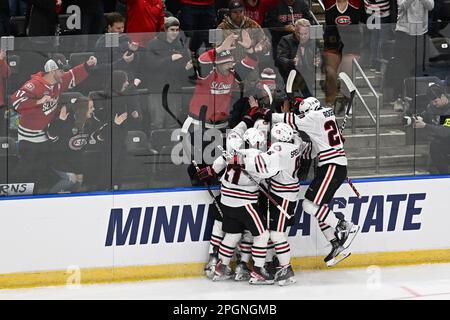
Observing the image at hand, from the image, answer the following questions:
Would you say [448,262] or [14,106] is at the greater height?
[14,106]

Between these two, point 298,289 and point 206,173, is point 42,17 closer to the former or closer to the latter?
point 206,173

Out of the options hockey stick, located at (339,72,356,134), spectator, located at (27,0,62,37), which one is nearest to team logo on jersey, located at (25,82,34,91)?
spectator, located at (27,0,62,37)

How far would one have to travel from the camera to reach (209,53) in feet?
40.7

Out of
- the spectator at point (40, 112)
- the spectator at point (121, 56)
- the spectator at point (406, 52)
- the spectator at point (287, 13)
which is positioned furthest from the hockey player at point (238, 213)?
the spectator at point (287, 13)

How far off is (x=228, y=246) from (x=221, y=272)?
0.70 feet

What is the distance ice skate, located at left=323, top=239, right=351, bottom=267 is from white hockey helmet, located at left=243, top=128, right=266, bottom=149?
102 centimetres

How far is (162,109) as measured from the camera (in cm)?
1238

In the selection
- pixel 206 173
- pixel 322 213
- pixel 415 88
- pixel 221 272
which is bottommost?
pixel 221 272

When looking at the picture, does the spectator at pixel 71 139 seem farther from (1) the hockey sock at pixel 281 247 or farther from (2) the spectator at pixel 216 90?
(1) the hockey sock at pixel 281 247

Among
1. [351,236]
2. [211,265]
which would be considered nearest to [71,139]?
[211,265]

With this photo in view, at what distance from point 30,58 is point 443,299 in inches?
142

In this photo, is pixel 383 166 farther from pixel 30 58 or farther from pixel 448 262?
pixel 30 58

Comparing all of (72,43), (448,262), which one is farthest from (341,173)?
(72,43)

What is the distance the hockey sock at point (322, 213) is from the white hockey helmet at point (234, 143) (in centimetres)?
76
